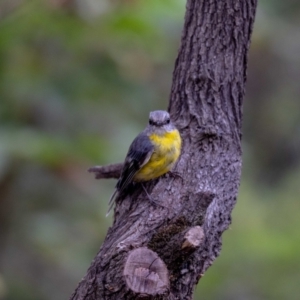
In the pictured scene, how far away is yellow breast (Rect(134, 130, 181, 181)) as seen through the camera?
18.5 ft

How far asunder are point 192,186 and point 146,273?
1335 millimetres

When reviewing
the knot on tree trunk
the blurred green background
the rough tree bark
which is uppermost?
the blurred green background

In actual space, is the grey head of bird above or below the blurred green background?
below

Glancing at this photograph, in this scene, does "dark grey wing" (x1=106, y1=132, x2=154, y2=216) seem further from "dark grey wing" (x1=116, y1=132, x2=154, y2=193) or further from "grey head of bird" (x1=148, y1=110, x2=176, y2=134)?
"grey head of bird" (x1=148, y1=110, x2=176, y2=134)

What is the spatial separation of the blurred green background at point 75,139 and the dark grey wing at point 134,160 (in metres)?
1.06

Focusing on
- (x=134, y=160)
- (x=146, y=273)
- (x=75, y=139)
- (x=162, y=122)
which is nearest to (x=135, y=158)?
(x=134, y=160)

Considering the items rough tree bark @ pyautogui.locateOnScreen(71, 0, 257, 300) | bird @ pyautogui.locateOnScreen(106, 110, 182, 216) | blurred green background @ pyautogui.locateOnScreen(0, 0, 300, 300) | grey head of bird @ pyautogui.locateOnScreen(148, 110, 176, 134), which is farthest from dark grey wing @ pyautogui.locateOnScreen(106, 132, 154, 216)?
blurred green background @ pyautogui.locateOnScreen(0, 0, 300, 300)

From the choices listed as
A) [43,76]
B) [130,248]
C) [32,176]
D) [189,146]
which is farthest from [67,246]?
[130,248]

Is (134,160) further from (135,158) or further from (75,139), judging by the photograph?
(75,139)

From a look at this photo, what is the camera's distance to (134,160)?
19.2 ft

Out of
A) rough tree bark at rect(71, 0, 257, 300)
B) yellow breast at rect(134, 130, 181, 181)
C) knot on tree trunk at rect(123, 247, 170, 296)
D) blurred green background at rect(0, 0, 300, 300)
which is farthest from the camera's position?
blurred green background at rect(0, 0, 300, 300)

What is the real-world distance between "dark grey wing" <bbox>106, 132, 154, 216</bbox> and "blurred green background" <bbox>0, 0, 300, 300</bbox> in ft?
3.49

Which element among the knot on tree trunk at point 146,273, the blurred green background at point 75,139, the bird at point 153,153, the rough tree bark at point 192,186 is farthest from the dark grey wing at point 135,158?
the knot on tree trunk at point 146,273

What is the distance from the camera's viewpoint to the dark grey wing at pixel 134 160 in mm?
5746
